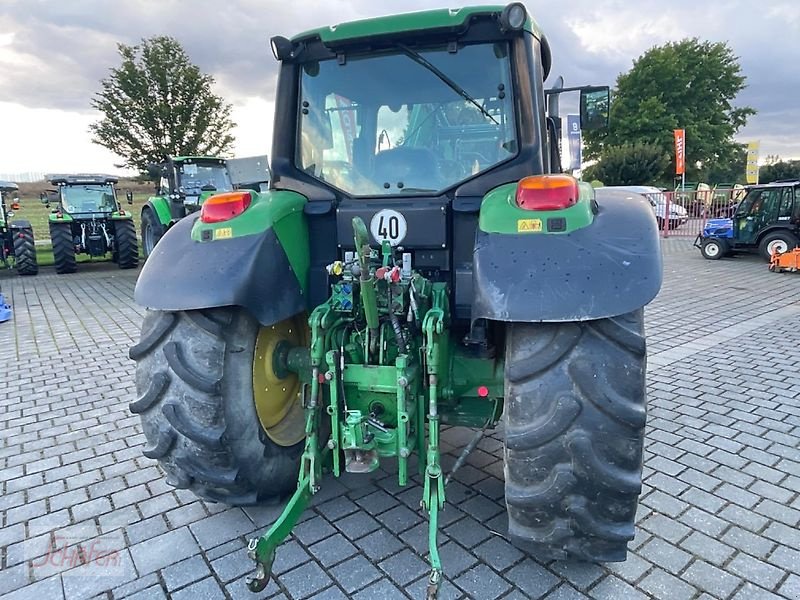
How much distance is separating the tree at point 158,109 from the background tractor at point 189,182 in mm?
4843

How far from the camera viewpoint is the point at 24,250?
493 inches

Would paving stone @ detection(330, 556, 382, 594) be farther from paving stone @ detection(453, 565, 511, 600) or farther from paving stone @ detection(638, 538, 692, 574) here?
paving stone @ detection(638, 538, 692, 574)

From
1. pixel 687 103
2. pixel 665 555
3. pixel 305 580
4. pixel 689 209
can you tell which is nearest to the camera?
pixel 305 580

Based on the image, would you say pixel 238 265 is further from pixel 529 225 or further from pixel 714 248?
pixel 714 248

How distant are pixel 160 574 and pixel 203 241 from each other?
149 centimetres

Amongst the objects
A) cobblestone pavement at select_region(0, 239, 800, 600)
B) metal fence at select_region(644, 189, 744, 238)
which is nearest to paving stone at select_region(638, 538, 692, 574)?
cobblestone pavement at select_region(0, 239, 800, 600)

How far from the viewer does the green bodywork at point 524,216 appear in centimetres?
219

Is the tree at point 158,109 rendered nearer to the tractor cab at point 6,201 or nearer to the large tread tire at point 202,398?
the tractor cab at point 6,201

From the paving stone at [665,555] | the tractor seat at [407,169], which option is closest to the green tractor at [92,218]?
the tractor seat at [407,169]

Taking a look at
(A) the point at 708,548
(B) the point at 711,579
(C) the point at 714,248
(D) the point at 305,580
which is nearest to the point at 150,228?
(D) the point at 305,580

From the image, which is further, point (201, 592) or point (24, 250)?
point (24, 250)

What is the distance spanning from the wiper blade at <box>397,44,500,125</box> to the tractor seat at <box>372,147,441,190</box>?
31 cm

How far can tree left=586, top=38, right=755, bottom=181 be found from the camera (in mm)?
38844

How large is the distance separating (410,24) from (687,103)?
148ft
